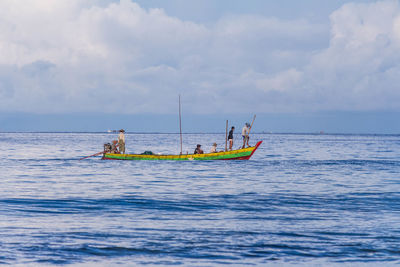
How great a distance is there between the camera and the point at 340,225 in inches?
639

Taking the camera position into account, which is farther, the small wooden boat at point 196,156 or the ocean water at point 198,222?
the small wooden boat at point 196,156

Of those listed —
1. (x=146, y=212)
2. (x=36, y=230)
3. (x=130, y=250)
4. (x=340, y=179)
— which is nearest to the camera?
(x=130, y=250)

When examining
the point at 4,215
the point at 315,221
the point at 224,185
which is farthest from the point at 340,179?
the point at 4,215

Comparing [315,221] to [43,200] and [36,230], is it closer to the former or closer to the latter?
[36,230]

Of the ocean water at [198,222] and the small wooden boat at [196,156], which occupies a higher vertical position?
the small wooden boat at [196,156]

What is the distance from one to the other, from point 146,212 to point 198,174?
18.1m

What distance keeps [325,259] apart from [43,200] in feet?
46.4

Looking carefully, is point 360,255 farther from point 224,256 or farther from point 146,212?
point 146,212

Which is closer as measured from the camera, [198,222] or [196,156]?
[198,222]

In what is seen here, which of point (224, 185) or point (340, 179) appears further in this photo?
point (340, 179)

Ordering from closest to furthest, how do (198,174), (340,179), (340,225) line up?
(340,225) → (340,179) → (198,174)

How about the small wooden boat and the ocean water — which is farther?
the small wooden boat

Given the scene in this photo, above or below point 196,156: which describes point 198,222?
below

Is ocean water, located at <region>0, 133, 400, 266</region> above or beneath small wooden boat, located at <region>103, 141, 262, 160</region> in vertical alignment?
beneath
